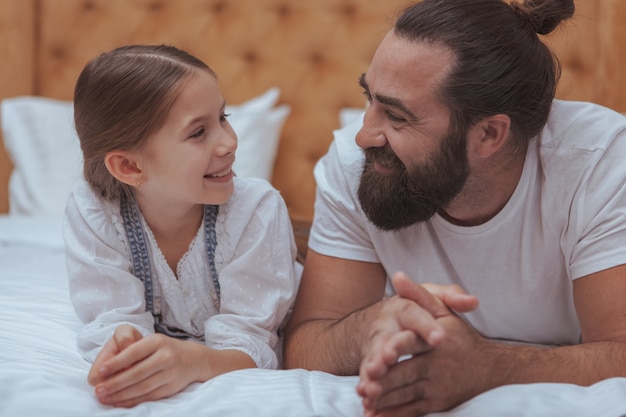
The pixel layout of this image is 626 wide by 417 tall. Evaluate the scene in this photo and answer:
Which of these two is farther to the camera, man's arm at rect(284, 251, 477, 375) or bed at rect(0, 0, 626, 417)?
bed at rect(0, 0, 626, 417)

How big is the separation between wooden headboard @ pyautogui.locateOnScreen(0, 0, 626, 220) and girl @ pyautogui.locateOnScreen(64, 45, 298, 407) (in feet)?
4.37

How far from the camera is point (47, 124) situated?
113 inches

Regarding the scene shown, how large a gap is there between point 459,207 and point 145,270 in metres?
0.65

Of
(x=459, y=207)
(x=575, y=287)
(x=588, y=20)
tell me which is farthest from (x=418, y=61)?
(x=588, y=20)

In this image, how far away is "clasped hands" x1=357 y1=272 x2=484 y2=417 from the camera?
1.11 m

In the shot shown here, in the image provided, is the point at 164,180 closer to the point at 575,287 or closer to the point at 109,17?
the point at 575,287

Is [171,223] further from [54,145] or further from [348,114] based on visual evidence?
[54,145]

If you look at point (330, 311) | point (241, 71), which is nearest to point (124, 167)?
point (330, 311)

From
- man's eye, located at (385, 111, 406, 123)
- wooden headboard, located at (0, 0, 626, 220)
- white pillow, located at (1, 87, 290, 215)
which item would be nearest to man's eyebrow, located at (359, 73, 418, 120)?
man's eye, located at (385, 111, 406, 123)

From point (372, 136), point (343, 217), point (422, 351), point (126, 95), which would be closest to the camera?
point (422, 351)

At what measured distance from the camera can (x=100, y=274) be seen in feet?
4.83

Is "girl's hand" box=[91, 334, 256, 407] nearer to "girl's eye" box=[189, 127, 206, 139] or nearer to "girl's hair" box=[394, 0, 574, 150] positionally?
"girl's eye" box=[189, 127, 206, 139]

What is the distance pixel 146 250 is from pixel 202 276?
0.40 feet

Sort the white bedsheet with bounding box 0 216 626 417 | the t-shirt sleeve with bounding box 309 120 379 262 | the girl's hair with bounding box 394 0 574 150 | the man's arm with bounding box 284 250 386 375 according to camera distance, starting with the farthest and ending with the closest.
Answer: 1. the t-shirt sleeve with bounding box 309 120 379 262
2. the girl's hair with bounding box 394 0 574 150
3. the man's arm with bounding box 284 250 386 375
4. the white bedsheet with bounding box 0 216 626 417
